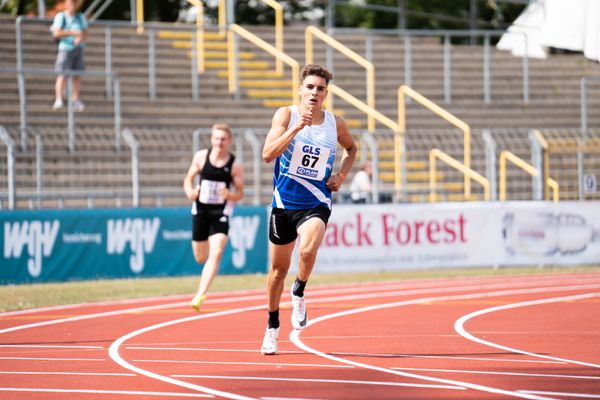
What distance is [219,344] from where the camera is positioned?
1184cm

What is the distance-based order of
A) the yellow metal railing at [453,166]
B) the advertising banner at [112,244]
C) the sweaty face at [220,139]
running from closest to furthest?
the sweaty face at [220,139]
the advertising banner at [112,244]
the yellow metal railing at [453,166]

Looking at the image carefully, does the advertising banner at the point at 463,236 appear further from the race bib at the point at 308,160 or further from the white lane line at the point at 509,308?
the race bib at the point at 308,160

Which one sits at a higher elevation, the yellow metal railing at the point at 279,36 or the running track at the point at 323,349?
the yellow metal railing at the point at 279,36

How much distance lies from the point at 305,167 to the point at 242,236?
11.8 metres

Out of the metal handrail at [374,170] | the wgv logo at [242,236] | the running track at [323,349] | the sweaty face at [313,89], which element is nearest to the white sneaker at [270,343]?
the running track at [323,349]

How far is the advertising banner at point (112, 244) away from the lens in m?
20.4

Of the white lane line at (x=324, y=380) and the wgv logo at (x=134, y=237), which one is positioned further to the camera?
the wgv logo at (x=134, y=237)

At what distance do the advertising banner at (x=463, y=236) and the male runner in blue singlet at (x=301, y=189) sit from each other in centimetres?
1179

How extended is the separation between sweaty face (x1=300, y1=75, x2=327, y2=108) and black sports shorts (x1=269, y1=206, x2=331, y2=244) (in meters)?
0.93

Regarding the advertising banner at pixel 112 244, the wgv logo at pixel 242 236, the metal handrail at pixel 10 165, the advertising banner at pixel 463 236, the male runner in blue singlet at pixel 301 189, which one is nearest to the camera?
the male runner in blue singlet at pixel 301 189

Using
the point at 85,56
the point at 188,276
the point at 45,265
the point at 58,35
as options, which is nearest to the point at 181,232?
the point at 188,276

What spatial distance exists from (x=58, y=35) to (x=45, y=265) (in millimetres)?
6894

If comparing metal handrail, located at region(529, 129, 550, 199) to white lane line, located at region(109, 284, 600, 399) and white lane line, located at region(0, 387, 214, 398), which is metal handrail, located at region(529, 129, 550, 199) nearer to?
white lane line, located at region(109, 284, 600, 399)

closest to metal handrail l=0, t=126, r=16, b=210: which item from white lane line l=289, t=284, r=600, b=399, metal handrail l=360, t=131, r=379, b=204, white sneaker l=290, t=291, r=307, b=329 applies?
metal handrail l=360, t=131, r=379, b=204
